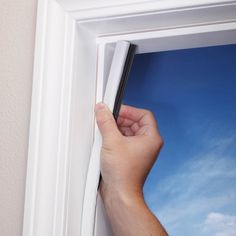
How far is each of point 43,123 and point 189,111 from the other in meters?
0.43

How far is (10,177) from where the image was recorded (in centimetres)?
79

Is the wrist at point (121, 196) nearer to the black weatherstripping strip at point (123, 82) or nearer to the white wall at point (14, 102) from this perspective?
the black weatherstripping strip at point (123, 82)

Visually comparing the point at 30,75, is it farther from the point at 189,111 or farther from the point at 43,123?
the point at 189,111

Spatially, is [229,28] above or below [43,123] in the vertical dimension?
above

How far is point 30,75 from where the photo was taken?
32.3 inches

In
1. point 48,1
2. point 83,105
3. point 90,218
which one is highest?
point 48,1

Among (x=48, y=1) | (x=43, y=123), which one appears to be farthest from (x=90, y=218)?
(x=48, y=1)

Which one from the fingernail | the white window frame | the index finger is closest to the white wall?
the white window frame

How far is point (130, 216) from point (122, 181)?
0.07 meters

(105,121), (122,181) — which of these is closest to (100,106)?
(105,121)

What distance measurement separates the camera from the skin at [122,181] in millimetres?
810

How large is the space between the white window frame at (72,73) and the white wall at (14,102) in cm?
3

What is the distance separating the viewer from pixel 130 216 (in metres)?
0.81

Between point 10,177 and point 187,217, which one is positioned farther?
point 187,217
